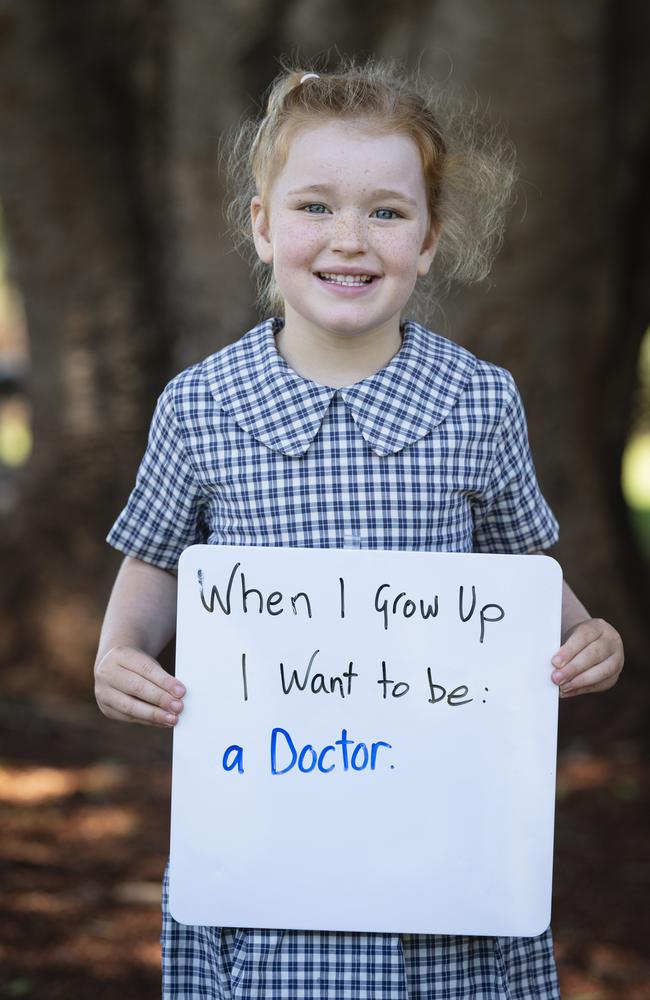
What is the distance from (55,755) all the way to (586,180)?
279 cm

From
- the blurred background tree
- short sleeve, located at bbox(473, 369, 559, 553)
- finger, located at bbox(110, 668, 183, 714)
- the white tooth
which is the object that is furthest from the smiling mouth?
the blurred background tree

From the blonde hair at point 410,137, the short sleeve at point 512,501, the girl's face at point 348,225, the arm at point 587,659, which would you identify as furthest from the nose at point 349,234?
the arm at point 587,659

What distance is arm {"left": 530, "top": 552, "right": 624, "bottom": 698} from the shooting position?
1700mm

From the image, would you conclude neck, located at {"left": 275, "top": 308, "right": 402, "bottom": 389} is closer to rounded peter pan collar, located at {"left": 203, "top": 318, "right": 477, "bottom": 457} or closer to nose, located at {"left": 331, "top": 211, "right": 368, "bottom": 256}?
rounded peter pan collar, located at {"left": 203, "top": 318, "right": 477, "bottom": 457}

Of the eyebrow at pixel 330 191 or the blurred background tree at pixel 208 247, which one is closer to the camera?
the eyebrow at pixel 330 191

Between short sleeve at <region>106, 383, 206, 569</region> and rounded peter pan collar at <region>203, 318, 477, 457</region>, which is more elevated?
rounded peter pan collar at <region>203, 318, 477, 457</region>

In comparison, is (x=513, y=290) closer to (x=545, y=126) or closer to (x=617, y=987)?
(x=545, y=126)

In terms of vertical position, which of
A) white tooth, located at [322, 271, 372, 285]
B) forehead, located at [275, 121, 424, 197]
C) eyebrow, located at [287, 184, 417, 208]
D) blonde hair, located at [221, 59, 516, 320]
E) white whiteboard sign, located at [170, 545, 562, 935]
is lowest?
white whiteboard sign, located at [170, 545, 562, 935]

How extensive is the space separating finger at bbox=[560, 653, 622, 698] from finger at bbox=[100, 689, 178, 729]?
22.9 inches

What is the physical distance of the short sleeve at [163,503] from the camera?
184 cm

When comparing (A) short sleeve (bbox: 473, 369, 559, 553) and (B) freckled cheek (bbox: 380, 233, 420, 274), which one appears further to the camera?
(A) short sleeve (bbox: 473, 369, 559, 553)

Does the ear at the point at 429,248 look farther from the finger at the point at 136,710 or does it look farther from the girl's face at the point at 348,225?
the finger at the point at 136,710

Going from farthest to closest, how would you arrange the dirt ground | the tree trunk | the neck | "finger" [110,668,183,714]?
1. the tree trunk
2. the dirt ground
3. the neck
4. "finger" [110,668,183,714]

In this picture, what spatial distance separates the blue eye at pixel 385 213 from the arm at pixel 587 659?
1.99 feet
